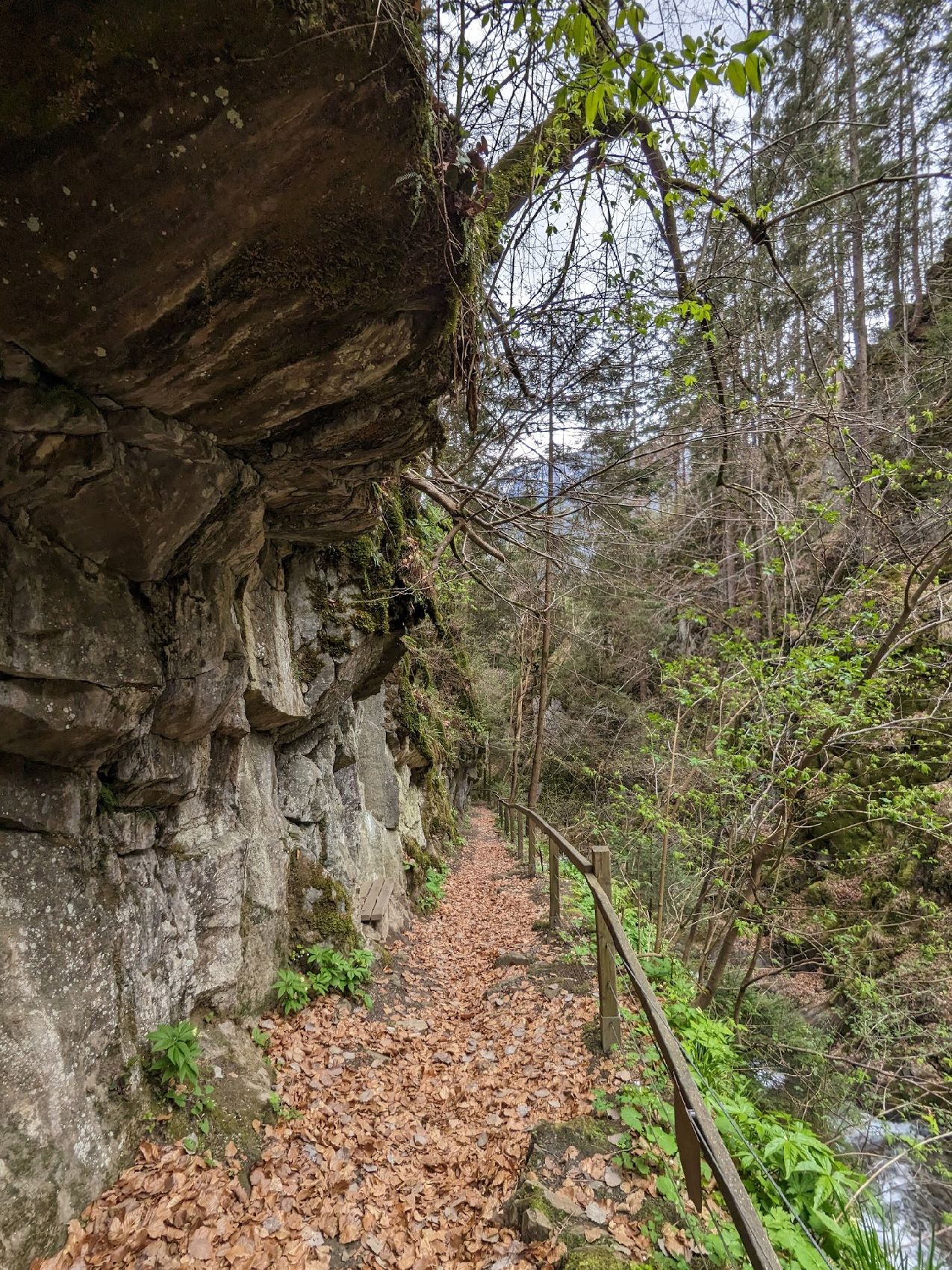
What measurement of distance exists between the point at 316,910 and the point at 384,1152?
2.11 metres

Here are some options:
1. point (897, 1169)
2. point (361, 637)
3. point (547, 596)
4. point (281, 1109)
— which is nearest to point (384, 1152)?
point (281, 1109)

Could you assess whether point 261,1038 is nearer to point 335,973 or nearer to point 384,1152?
point 335,973

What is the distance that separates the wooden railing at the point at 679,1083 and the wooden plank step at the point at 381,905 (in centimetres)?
248

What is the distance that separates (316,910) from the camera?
5.36 m

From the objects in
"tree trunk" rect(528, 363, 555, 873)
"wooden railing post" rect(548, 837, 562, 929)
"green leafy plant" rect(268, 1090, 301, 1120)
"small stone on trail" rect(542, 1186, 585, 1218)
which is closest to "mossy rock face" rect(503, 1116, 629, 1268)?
"small stone on trail" rect(542, 1186, 585, 1218)

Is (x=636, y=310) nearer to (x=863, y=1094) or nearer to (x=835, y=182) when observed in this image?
(x=835, y=182)

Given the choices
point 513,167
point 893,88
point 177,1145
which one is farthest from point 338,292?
point 893,88

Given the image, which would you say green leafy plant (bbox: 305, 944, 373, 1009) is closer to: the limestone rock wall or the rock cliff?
the limestone rock wall

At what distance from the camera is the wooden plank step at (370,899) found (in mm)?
6207

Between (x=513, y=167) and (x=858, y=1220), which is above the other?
(x=513, y=167)

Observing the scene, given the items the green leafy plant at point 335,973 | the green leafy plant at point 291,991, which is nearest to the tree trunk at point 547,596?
the green leafy plant at point 335,973

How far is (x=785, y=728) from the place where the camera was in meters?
5.84

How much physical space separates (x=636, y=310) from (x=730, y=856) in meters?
5.63

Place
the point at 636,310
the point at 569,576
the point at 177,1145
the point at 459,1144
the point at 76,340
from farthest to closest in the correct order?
the point at 569,576 < the point at 636,310 < the point at 459,1144 < the point at 177,1145 < the point at 76,340
